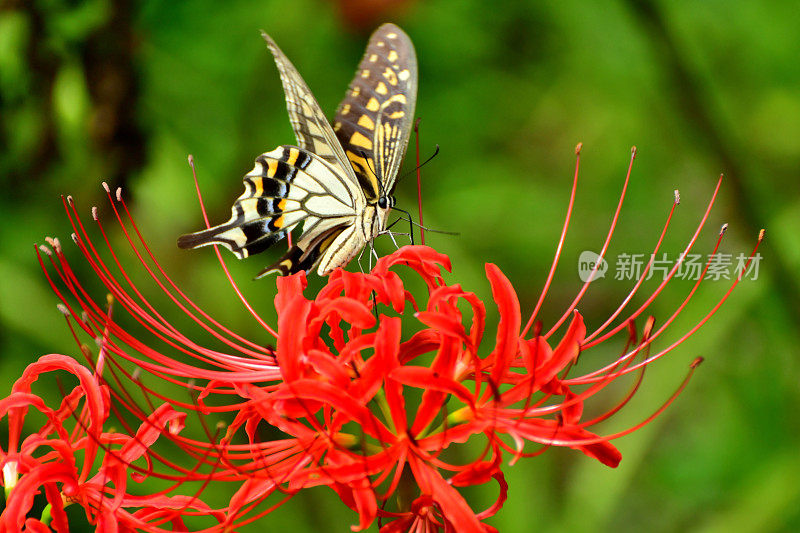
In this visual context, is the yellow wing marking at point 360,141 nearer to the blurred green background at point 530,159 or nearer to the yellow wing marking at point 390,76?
the yellow wing marking at point 390,76

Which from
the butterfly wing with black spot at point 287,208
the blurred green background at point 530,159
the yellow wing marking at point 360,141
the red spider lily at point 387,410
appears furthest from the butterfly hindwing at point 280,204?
the blurred green background at point 530,159

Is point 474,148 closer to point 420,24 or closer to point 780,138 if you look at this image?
point 420,24

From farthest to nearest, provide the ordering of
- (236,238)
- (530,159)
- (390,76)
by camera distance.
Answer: (530,159), (390,76), (236,238)

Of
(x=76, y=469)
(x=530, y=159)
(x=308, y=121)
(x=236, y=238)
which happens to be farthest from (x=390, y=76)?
(x=530, y=159)

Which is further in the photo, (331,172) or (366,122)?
(366,122)

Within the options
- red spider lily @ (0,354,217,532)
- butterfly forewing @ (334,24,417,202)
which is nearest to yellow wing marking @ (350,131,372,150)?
butterfly forewing @ (334,24,417,202)

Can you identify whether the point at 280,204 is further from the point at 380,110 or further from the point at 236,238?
the point at 380,110

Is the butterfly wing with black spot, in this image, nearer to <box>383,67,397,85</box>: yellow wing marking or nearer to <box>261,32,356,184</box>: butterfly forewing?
<box>261,32,356,184</box>: butterfly forewing
